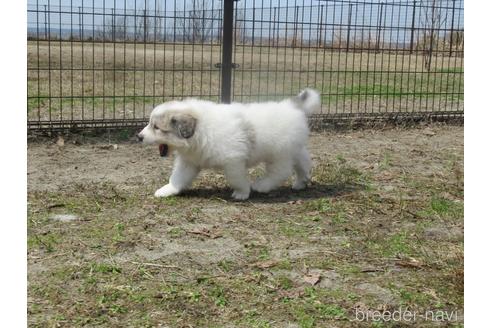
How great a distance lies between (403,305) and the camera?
344cm

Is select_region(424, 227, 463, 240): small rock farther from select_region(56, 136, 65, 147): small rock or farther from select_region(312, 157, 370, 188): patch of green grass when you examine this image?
select_region(56, 136, 65, 147): small rock

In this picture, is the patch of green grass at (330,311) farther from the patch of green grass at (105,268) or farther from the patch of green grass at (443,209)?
the patch of green grass at (443,209)

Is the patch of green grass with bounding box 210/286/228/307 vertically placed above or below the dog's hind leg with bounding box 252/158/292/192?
below

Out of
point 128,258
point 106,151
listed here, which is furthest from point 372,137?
point 128,258

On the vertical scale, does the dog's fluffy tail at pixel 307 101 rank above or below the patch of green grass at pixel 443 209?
above

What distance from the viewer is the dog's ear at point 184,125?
5.12 metres

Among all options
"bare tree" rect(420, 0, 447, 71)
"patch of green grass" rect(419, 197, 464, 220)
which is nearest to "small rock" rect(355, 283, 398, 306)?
"patch of green grass" rect(419, 197, 464, 220)

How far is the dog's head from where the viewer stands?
202 inches

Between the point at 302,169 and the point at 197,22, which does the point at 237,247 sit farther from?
the point at 197,22

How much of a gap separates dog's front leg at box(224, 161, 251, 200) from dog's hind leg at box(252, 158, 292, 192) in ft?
0.55

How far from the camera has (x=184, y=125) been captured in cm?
512

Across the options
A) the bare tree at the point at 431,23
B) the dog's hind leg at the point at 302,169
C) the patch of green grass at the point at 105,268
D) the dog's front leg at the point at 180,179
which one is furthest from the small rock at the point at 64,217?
the bare tree at the point at 431,23

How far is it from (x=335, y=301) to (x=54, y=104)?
6.58 m

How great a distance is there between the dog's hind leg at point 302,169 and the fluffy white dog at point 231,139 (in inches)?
1.0
